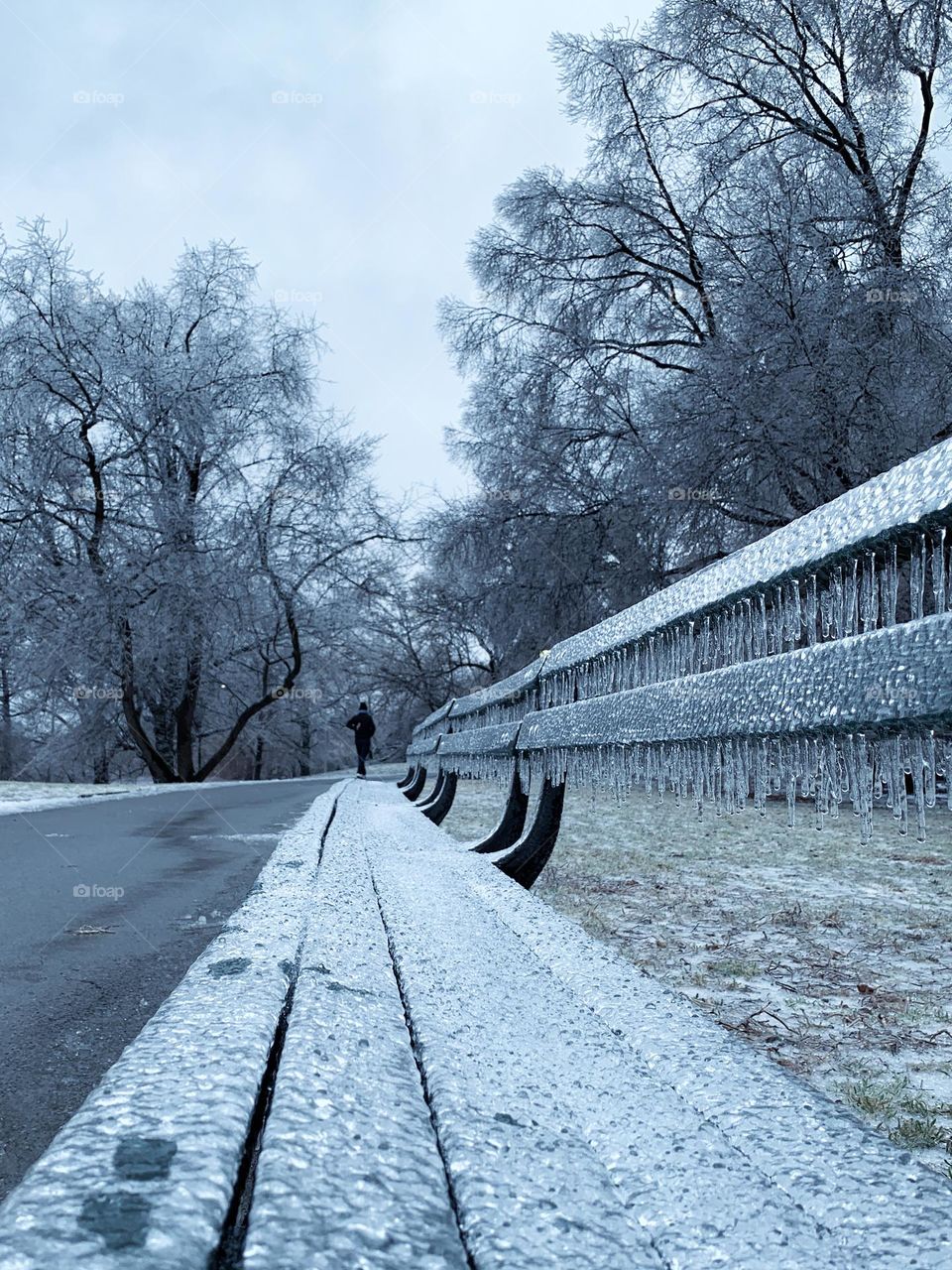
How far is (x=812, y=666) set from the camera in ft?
3.91

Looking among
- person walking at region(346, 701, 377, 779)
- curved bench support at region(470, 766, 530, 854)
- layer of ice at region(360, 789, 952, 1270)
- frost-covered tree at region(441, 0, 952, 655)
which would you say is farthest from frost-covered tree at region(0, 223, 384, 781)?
layer of ice at region(360, 789, 952, 1270)

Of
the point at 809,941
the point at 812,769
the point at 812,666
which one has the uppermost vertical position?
the point at 812,666

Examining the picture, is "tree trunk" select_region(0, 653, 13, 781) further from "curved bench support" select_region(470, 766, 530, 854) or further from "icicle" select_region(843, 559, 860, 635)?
"icicle" select_region(843, 559, 860, 635)

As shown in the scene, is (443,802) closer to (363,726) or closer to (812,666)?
(812,666)

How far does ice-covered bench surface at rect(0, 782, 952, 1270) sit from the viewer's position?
0.63m

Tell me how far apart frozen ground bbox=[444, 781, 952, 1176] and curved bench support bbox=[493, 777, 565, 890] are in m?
0.28

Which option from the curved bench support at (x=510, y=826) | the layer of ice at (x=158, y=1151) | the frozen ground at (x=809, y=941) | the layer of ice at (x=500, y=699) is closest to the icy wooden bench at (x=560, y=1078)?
the layer of ice at (x=158, y=1151)

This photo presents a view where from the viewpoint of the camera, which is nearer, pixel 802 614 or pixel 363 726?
pixel 802 614

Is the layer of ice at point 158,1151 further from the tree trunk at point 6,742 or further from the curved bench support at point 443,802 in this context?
the tree trunk at point 6,742

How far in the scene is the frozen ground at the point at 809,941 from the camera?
182 cm

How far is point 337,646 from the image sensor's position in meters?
20.9

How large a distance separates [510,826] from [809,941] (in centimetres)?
117

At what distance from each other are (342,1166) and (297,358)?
20244 millimetres

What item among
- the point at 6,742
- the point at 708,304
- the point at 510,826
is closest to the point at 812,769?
the point at 510,826
